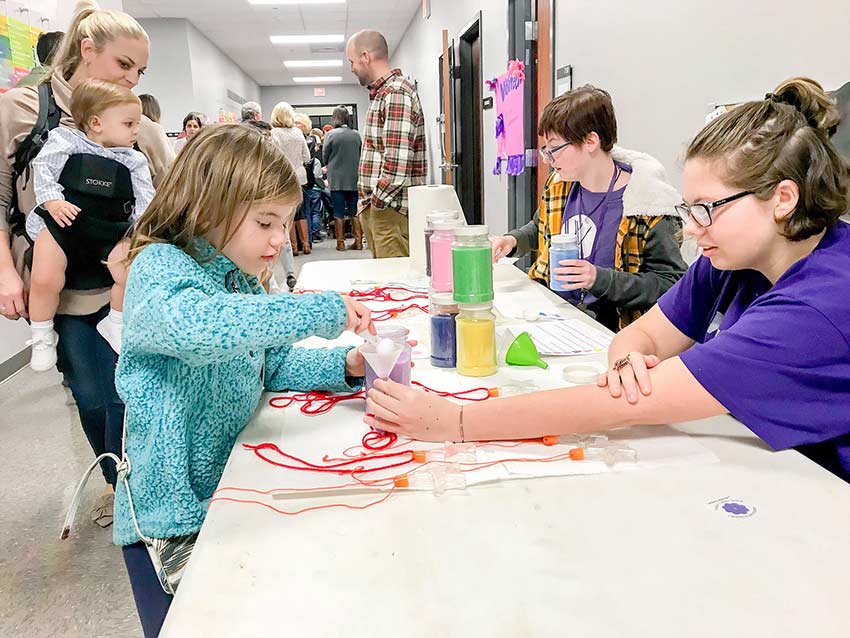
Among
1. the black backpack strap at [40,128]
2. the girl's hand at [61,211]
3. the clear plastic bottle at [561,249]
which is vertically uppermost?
the black backpack strap at [40,128]

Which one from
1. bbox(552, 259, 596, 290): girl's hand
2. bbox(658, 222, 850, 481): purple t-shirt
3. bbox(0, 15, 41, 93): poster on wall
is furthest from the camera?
bbox(0, 15, 41, 93): poster on wall

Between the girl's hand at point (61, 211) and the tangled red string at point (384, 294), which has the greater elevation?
the girl's hand at point (61, 211)

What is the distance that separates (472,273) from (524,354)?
20 centimetres

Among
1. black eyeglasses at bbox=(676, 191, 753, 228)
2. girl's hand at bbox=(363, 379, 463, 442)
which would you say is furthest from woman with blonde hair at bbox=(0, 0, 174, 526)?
black eyeglasses at bbox=(676, 191, 753, 228)

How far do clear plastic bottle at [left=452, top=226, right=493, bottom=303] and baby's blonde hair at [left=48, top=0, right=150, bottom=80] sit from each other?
116 centimetres

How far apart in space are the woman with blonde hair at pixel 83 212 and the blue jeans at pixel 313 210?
234 inches

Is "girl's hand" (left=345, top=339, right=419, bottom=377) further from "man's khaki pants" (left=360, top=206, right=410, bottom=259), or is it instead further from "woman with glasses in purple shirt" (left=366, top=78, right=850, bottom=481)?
"man's khaki pants" (left=360, top=206, right=410, bottom=259)

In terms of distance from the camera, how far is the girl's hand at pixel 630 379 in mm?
996

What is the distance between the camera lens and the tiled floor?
1677mm

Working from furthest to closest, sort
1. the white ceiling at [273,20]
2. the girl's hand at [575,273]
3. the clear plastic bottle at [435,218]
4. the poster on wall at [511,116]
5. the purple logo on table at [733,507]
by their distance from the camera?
the white ceiling at [273,20] → the poster on wall at [511,116] → the clear plastic bottle at [435,218] → the girl's hand at [575,273] → the purple logo on table at [733,507]

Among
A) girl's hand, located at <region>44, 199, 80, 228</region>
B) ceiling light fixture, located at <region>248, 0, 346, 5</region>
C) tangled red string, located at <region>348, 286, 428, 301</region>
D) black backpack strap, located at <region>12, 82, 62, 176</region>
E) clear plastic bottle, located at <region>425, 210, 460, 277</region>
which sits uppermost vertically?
ceiling light fixture, located at <region>248, 0, 346, 5</region>

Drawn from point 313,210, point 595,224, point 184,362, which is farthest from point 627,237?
point 313,210

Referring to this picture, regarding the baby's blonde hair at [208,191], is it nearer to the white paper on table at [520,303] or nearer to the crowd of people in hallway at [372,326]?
the crowd of people in hallway at [372,326]

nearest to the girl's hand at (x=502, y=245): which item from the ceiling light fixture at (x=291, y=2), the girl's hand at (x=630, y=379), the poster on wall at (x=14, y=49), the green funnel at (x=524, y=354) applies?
the green funnel at (x=524, y=354)
